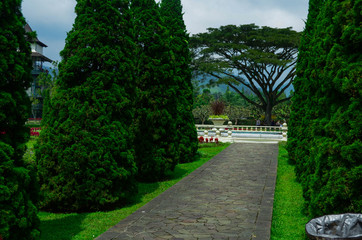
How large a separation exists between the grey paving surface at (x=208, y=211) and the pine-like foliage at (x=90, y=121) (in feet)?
3.26

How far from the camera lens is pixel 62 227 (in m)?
5.86

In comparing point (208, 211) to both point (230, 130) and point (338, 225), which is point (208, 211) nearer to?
point (338, 225)

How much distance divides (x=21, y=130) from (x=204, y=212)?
3.75 metres

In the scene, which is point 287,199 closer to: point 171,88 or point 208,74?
point 171,88

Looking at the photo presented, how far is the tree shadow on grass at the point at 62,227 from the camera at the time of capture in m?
5.40

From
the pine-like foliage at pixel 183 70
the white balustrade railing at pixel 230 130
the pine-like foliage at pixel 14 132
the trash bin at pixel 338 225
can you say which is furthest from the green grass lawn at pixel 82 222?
the white balustrade railing at pixel 230 130

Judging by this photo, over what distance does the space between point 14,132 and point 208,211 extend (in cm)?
392

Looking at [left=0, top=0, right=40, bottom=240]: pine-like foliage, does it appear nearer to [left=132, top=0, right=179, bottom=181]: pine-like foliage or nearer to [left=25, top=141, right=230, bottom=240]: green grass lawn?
[left=25, top=141, right=230, bottom=240]: green grass lawn

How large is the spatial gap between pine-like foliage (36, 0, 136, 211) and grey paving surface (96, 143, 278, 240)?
39.2 inches

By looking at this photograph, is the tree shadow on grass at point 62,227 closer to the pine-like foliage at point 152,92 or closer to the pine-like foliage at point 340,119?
the pine-like foliage at point 152,92

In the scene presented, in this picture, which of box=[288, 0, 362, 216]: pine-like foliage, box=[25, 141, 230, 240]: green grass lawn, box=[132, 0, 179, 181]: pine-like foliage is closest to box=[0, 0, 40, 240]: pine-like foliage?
box=[25, 141, 230, 240]: green grass lawn

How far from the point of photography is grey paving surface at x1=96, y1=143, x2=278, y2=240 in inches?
214

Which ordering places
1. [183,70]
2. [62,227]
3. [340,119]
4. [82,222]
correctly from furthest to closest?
[183,70] < [82,222] < [62,227] < [340,119]

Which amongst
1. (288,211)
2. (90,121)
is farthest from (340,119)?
(90,121)
